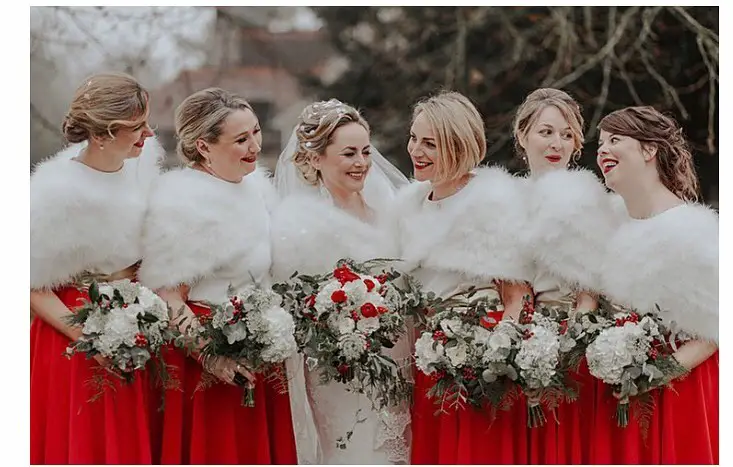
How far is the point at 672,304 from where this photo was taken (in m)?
4.64

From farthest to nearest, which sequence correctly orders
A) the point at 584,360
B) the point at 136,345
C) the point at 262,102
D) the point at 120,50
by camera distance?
the point at 262,102 < the point at 120,50 < the point at 584,360 < the point at 136,345

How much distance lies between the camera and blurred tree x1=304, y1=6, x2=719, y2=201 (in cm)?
955

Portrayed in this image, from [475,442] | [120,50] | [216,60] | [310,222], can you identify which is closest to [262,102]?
[216,60]

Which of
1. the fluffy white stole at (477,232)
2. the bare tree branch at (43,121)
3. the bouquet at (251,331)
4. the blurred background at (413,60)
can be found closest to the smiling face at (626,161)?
the fluffy white stole at (477,232)

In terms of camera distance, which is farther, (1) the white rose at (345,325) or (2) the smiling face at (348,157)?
(2) the smiling face at (348,157)

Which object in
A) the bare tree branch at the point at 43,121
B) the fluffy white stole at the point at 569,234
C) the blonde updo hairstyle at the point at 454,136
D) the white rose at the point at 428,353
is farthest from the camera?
the bare tree branch at the point at 43,121

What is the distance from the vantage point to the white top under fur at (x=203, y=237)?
482 centimetres

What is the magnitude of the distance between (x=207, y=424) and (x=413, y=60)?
6.70m

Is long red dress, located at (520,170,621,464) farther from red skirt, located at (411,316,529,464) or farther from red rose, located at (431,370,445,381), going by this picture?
red rose, located at (431,370,445,381)

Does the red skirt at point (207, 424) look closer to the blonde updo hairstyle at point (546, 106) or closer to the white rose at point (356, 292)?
the white rose at point (356, 292)

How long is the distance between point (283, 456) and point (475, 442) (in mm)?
1053

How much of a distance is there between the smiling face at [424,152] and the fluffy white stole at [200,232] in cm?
89

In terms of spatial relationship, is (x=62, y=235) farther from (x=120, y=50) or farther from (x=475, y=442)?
(x=120, y=50)

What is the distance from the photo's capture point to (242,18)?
416 inches
